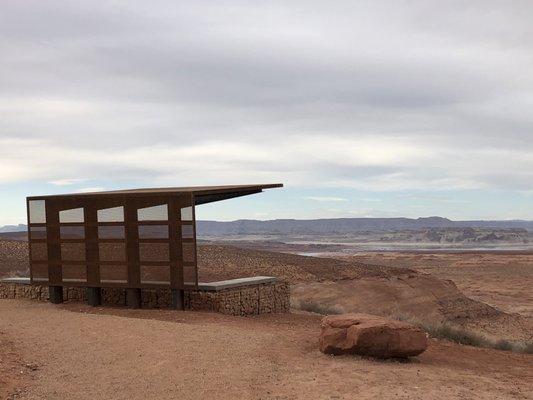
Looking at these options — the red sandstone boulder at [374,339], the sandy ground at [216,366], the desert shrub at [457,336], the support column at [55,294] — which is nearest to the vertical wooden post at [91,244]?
the support column at [55,294]

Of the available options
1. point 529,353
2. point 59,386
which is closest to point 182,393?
point 59,386

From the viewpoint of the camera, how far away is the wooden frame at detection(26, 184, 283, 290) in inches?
650

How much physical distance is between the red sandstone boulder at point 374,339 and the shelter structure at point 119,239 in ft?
18.9

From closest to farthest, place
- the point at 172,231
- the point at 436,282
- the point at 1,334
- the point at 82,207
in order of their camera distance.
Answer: the point at 1,334
the point at 172,231
the point at 82,207
the point at 436,282

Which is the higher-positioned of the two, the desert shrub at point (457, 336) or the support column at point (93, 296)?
the support column at point (93, 296)

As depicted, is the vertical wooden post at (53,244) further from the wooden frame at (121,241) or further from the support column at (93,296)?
the support column at (93,296)

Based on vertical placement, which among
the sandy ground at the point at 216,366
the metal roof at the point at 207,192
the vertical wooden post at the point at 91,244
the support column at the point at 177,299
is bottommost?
the sandy ground at the point at 216,366

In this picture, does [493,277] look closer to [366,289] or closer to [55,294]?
[366,289]

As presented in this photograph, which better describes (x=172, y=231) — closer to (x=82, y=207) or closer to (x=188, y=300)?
(x=188, y=300)

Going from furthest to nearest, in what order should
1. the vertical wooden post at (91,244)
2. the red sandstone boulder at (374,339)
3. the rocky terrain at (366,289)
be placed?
1. the rocky terrain at (366,289)
2. the vertical wooden post at (91,244)
3. the red sandstone boulder at (374,339)

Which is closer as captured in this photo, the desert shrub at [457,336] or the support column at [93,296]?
the desert shrub at [457,336]

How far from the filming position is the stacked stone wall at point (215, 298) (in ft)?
54.6

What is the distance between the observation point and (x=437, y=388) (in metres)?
9.38

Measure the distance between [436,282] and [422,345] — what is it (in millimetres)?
25284
